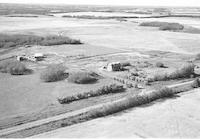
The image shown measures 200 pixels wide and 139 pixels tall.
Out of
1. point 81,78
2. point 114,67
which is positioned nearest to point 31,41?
point 114,67

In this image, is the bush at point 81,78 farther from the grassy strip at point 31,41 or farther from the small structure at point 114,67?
the grassy strip at point 31,41

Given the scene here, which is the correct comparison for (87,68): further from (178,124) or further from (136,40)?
(136,40)

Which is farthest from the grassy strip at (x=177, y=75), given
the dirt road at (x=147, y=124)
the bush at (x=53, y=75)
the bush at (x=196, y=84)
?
the bush at (x=53, y=75)

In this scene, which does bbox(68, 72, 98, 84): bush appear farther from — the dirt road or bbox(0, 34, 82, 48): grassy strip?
bbox(0, 34, 82, 48): grassy strip

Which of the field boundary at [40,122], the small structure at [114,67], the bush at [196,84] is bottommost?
the field boundary at [40,122]

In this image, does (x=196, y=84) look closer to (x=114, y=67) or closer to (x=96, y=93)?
(x=96, y=93)
